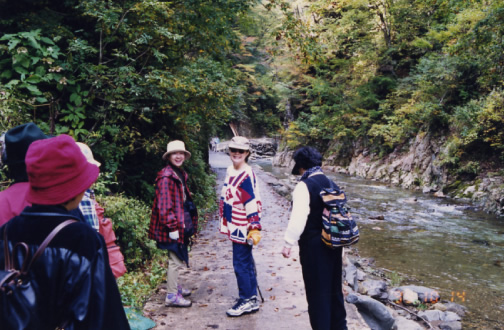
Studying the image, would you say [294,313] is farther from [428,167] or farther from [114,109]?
[428,167]

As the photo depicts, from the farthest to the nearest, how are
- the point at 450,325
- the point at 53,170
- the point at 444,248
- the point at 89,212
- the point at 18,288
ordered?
1. the point at 444,248
2. the point at 450,325
3. the point at 89,212
4. the point at 53,170
5. the point at 18,288

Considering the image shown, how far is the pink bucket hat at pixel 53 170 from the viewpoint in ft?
4.82

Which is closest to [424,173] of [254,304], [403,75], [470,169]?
[470,169]

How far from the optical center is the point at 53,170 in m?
1.49

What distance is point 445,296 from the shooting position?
6781 millimetres

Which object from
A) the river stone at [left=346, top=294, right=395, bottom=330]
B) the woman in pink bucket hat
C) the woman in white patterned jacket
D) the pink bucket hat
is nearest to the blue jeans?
the woman in white patterned jacket

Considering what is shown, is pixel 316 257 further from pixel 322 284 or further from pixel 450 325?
pixel 450 325

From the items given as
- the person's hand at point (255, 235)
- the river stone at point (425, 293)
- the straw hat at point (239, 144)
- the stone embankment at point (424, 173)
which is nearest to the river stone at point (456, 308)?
the river stone at point (425, 293)

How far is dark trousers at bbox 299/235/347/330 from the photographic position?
10.8 feet

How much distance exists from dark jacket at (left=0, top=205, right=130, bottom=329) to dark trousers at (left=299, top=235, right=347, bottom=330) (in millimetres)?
2180

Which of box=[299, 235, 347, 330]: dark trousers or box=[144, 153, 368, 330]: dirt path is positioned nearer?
box=[299, 235, 347, 330]: dark trousers

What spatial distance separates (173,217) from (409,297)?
492cm

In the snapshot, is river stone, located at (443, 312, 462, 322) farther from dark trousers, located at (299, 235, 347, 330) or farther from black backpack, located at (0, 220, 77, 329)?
black backpack, located at (0, 220, 77, 329)

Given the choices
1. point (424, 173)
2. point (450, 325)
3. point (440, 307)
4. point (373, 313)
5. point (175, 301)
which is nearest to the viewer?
point (175, 301)
